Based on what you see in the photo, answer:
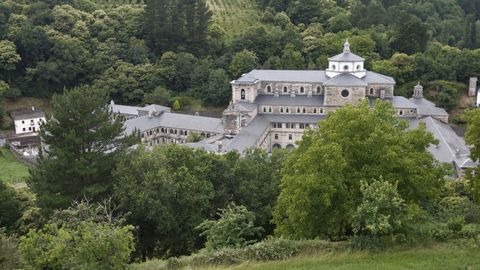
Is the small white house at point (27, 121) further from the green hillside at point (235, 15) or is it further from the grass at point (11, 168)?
the green hillside at point (235, 15)

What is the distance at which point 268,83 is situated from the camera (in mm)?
50094

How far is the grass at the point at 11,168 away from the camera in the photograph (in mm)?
40406

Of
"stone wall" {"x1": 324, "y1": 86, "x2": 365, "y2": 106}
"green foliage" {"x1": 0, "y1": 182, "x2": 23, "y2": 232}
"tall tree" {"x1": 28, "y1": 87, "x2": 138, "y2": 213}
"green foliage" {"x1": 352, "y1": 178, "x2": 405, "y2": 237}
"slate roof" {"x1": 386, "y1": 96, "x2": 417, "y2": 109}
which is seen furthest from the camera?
"stone wall" {"x1": 324, "y1": 86, "x2": 365, "y2": 106}

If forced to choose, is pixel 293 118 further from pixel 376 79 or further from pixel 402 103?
pixel 402 103

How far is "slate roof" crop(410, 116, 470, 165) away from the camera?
35.8 metres

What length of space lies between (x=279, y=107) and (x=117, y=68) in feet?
70.9

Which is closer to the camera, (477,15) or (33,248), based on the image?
(33,248)

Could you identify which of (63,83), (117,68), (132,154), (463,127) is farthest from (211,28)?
(132,154)

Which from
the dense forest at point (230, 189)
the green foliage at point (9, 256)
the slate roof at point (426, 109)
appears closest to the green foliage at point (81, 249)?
the dense forest at point (230, 189)

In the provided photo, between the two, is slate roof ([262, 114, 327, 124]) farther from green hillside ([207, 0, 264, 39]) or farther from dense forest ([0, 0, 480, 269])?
green hillside ([207, 0, 264, 39])

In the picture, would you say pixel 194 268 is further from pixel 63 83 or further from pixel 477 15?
pixel 477 15

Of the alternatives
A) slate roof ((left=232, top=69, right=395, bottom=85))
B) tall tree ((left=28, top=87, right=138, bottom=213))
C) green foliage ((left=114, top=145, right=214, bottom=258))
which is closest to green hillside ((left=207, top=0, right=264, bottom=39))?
slate roof ((left=232, top=69, right=395, bottom=85))

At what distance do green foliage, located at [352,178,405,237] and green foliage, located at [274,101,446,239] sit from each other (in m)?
1.35

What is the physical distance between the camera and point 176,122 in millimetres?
48438
